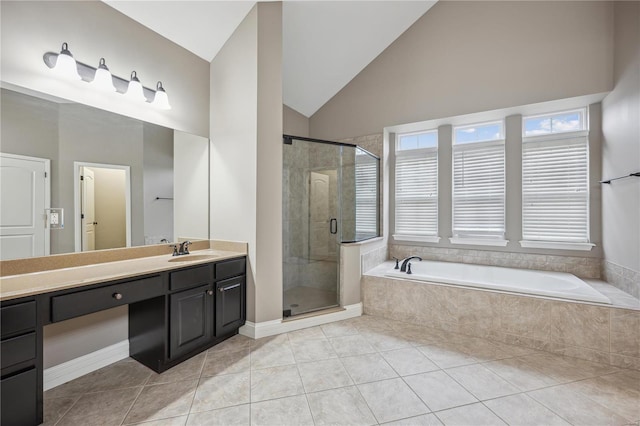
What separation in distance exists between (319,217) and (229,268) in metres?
1.35

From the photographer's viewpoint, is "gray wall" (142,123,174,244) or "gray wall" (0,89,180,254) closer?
"gray wall" (0,89,180,254)

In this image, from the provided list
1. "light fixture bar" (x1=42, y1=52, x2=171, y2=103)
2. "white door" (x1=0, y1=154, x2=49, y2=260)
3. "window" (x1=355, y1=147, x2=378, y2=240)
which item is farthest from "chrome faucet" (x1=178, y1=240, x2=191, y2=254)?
"window" (x1=355, y1=147, x2=378, y2=240)

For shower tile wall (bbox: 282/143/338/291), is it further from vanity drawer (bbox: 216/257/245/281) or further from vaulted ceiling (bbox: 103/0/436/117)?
vaulted ceiling (bbox: 103/0/436/117)

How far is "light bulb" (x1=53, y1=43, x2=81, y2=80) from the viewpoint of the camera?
1.78m

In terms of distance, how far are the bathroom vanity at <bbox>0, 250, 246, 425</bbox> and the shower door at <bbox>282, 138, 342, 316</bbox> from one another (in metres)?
0.71

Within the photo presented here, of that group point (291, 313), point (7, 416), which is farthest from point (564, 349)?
point (7, 416)

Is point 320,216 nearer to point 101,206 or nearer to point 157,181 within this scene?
point 157,181

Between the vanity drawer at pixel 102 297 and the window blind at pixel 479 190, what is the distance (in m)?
3.57

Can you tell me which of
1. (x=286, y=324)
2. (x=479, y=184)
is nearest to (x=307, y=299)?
(x=286, y=324)

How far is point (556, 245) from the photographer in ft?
10.4

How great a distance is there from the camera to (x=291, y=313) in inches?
112

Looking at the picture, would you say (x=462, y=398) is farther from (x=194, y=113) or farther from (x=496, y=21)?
(x=496, y=21)

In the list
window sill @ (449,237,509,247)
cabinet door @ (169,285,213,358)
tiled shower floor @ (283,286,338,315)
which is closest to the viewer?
cabinet door @ (169,285,213,358)

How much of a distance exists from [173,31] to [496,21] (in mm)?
3537
